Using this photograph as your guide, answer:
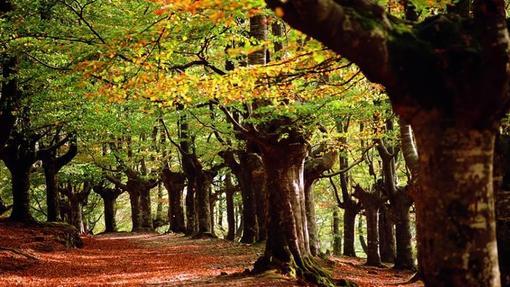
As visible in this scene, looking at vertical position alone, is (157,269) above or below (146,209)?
below

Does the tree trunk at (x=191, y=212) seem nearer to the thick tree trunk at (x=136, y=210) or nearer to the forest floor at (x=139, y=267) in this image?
the forest floor at (x=139, y=267)

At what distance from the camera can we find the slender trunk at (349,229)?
966 inches

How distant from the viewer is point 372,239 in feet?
67.4

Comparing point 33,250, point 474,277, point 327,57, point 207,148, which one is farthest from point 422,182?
point 207,148

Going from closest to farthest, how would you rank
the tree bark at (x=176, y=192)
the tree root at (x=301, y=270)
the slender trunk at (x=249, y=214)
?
the tree root at (x=301, y=270)
the slender trunk at (x=249, y=214)
the tree bark at (x=176, y=192)

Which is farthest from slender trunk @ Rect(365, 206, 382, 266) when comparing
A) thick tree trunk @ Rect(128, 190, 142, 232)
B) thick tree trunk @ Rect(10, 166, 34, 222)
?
thick tree trunk @ Rect(128, 190, 142, 232)

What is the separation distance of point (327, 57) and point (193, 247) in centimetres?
1519

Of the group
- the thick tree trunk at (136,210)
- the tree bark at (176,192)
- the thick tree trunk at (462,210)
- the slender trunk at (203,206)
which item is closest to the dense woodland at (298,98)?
the thick tree trunk at (462,210)

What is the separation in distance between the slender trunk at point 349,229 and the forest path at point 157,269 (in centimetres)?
672

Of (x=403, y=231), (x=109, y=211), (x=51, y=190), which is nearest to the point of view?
(x=403, y=231)

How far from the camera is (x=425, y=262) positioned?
15.3ft

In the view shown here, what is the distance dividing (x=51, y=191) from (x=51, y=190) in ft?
0.17

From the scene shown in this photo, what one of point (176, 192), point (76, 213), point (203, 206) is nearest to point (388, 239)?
point (203, 206)

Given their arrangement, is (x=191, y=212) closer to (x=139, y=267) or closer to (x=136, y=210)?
(x=136, y=210)
